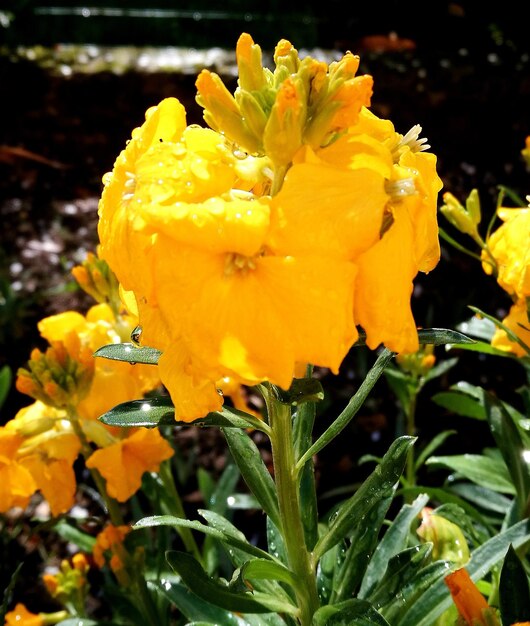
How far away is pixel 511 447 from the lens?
5.18 ft

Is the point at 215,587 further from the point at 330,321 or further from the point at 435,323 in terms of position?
the point at 435,323

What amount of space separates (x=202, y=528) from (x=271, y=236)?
45 cm

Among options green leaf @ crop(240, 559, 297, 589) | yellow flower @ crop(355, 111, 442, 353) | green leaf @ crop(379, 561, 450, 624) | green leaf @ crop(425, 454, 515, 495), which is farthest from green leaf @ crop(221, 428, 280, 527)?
green leaf @ crop(425, 454, 515, 495)

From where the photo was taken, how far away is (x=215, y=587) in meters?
1.09

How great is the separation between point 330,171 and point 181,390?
1.03 ft

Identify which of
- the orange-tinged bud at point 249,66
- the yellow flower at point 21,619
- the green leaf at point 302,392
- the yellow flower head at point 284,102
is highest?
the orange-tinged bud at point 249,66

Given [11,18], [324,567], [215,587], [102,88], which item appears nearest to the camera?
[215,587]

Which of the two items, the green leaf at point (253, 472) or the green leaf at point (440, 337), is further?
the green leaf at point (253, 472)

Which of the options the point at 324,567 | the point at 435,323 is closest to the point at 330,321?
the point at 324,567

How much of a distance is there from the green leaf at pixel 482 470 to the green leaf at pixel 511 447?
0.68ft

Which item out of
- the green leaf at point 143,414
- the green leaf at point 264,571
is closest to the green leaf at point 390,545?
the green leaf at point 264,571

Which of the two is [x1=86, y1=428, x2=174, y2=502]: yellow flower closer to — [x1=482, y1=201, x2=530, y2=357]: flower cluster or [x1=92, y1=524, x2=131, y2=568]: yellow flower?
[x1=92, y1=524, x2=131, y2=568]: yellow flower

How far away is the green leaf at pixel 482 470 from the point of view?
1787 millimetres

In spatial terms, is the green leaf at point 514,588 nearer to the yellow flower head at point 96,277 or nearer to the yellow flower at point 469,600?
the yellow flower at point 469,600
